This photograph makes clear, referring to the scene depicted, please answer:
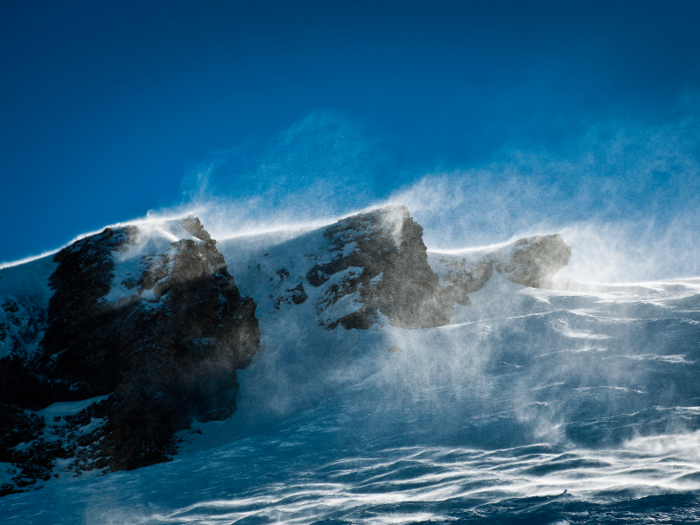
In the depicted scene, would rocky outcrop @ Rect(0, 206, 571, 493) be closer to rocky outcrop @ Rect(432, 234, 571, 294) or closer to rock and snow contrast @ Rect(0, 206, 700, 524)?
rock and snow contrast @ Rect(0, 206, 700, 524)

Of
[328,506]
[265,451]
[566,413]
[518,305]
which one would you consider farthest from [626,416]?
[518,305]

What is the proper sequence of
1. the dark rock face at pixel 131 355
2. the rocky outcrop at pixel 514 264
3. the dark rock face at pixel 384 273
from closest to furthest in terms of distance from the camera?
the dark rock face at pixel 131 355
the dark rock face at pixel 384 273
the rocky outcrop at pixel 514 264

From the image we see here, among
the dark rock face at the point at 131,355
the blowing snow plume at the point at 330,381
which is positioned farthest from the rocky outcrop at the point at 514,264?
the dark rock face at the point at 131,355

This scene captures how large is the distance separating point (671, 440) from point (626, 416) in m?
2.22

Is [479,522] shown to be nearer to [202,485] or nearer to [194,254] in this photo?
[202,485]

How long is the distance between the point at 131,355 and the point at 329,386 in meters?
11.4

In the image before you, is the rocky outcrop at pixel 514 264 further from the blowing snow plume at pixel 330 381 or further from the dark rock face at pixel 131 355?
the dark rock face at pixel 131 355

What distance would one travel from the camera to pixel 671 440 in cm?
1021

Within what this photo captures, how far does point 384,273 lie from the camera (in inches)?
1420

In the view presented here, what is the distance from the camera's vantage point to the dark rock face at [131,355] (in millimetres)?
20688

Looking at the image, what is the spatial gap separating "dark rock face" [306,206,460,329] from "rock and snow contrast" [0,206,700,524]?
0.61 ft

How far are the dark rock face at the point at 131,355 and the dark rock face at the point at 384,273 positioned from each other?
316 inches

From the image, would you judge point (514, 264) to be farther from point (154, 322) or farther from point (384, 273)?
point (154, 322)

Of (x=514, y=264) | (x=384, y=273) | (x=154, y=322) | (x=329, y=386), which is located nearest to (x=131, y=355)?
(x=154, y=322)
